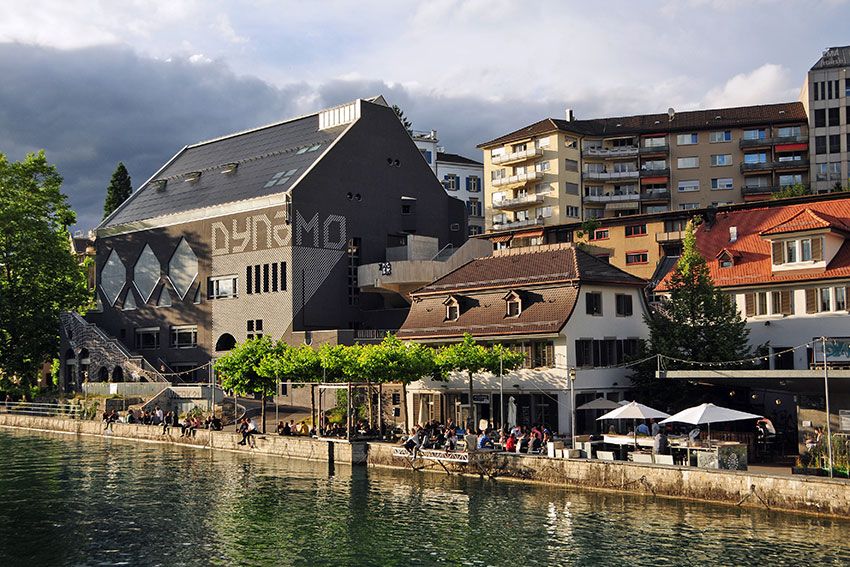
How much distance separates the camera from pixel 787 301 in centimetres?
5872

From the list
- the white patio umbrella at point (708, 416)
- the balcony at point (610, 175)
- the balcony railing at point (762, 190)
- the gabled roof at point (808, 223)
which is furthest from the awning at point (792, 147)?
the white patio umbrella at point (708, 416)

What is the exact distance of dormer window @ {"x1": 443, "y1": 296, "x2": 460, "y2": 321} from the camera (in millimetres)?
61000

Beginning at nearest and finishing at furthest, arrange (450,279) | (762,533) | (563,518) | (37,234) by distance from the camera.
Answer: (762,533)
(563,518)
(450,279)
(37,234)

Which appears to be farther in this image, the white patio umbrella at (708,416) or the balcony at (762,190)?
the balcony at (762,190)

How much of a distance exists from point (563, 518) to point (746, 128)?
86.3m

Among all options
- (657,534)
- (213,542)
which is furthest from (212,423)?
(657,534)

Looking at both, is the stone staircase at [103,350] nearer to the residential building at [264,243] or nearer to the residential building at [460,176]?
the residential building at [264,243]

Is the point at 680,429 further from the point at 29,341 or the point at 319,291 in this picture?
the point at 29,341

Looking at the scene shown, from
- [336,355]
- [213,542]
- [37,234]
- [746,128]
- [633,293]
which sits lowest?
[213,542]

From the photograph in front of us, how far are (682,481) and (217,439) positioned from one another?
3435 centimetres

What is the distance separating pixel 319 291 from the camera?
84500mm

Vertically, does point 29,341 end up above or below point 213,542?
above

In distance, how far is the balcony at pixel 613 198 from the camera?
379 ft

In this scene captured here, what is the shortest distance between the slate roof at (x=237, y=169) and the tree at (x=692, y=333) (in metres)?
41.1
